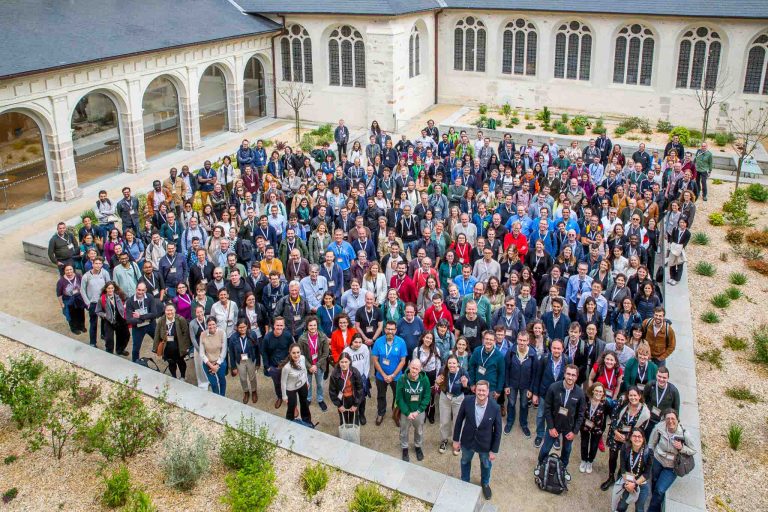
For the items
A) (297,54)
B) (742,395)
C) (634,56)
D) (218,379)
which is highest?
(297,54)

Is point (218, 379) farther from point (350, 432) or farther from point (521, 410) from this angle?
point (521, 410)

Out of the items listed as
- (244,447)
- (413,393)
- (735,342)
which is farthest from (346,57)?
(244,447)

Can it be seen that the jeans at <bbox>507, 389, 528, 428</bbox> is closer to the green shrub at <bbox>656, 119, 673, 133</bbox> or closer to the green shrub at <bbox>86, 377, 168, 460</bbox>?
the green shrub at <bbox>86, 377, 168, 460</bbox>

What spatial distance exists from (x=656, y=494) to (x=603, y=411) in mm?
1173

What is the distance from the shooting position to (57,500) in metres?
8.55

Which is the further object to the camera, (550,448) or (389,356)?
(389,356)

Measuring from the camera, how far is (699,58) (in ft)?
87.4

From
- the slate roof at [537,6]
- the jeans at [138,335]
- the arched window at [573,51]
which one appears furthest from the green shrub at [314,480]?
the arched window at [573,51]

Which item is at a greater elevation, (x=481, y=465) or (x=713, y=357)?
(x=481, y=465)

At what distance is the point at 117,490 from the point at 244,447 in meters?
1.56

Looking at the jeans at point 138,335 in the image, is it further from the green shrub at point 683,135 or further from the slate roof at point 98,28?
the green shrub at point 683,135

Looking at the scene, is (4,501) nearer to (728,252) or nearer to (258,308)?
(258,308)

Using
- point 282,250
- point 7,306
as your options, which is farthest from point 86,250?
point 282,250

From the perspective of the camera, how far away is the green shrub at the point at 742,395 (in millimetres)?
10977
